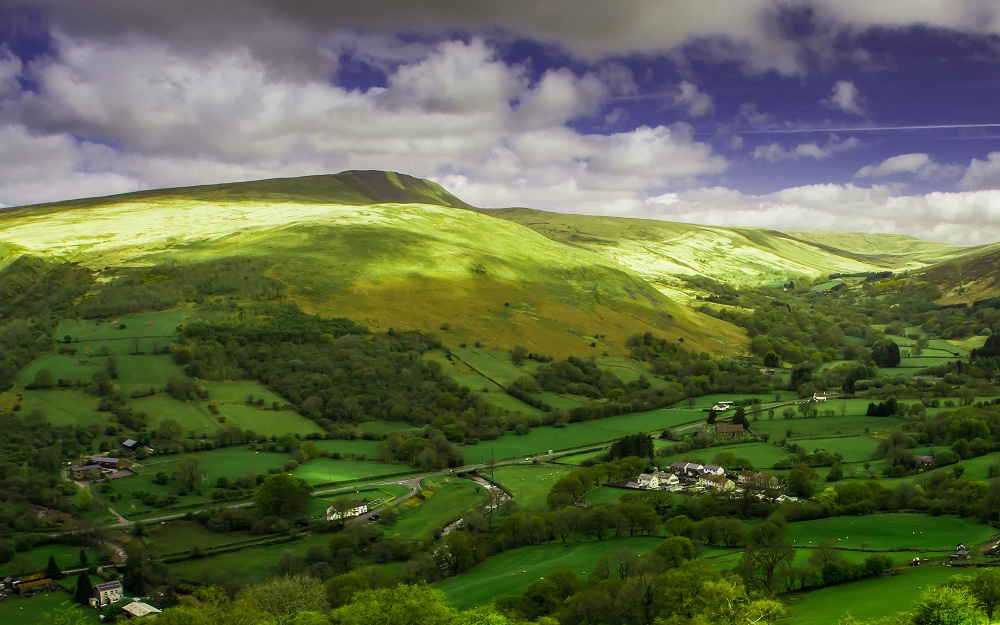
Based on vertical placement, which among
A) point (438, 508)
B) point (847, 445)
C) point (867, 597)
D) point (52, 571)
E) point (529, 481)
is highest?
point (867, 597)

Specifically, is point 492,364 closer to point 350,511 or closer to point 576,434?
point 576,434

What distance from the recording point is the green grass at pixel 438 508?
7069 cm

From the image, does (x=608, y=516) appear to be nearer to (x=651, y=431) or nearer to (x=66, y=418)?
(x=651, y=431)

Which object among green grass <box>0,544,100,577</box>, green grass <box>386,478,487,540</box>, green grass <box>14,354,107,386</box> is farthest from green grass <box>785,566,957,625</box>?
green grass <box>14,354,107,386</box>

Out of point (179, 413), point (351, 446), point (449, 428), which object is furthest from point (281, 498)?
point (449, 428)

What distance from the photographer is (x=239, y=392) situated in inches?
4070

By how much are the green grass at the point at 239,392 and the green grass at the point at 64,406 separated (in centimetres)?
1394

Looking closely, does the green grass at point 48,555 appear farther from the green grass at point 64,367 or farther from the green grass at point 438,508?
the green grass at point 64,367

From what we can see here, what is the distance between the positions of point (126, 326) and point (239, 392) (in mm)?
27287

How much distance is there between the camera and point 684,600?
43188 mm

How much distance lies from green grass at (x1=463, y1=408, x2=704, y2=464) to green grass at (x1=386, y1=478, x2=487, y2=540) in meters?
10.6

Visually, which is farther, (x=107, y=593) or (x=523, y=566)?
(x=523, y=566)

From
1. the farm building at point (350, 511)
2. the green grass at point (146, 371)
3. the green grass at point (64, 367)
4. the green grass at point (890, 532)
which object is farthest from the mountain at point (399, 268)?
the green grass at point (890, 532)

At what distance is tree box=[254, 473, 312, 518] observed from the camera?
71.8 meters
